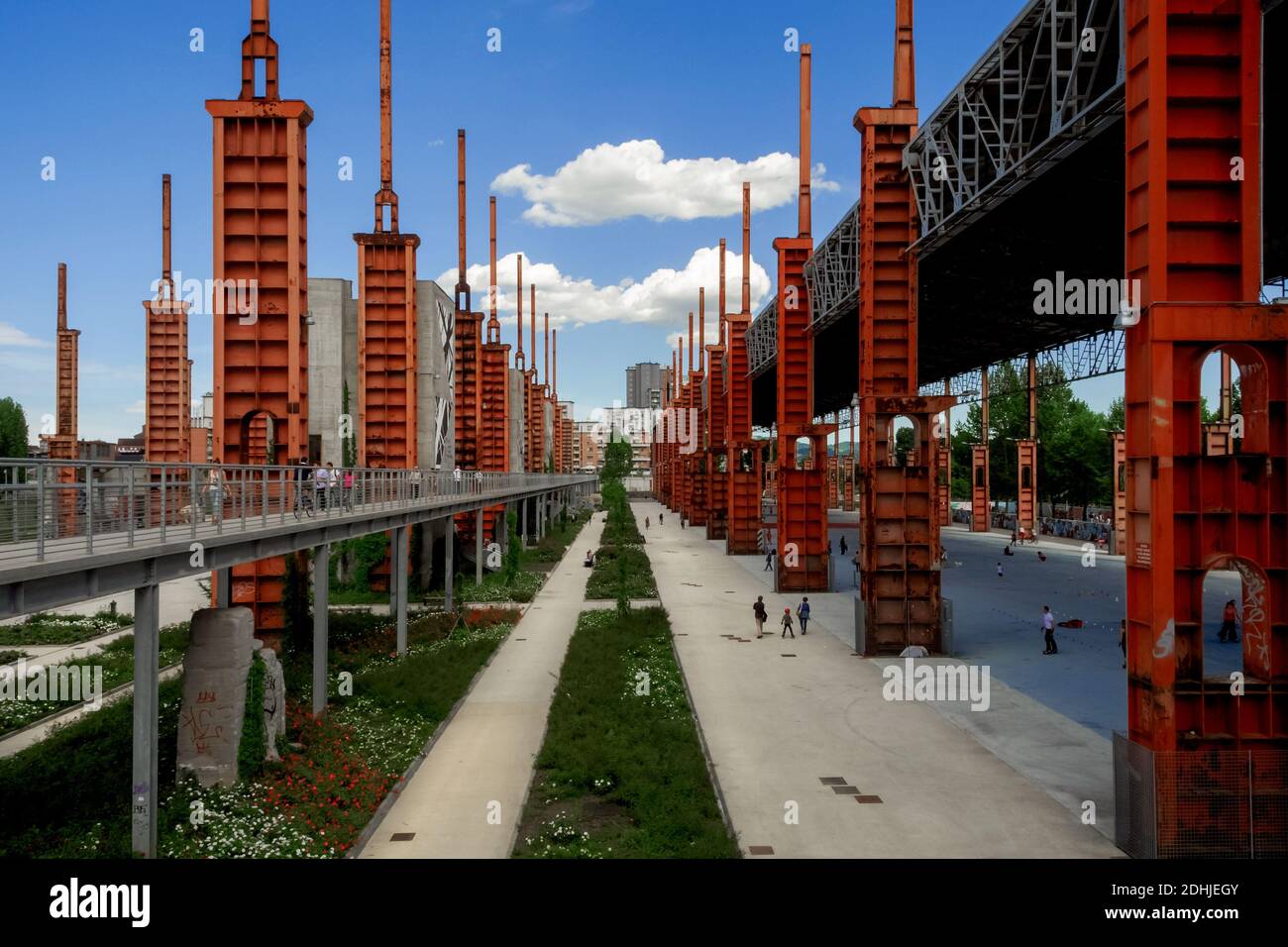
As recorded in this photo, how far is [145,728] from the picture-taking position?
32.3 feet

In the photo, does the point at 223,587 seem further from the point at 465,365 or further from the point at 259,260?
the point at 465,365

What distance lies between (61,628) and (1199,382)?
30271 millimetres

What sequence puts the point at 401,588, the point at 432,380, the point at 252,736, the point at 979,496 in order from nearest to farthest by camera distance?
the point at 252,736 → the point at 401,588 → the point at 432,380 → the point at 979,496

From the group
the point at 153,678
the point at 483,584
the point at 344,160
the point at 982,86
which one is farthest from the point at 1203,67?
the point at 483,584

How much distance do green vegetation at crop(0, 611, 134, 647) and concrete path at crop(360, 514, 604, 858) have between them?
13.4 metres

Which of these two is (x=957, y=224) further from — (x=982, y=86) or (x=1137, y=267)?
(x=1137, y=267)

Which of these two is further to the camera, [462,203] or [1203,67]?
[462,203]

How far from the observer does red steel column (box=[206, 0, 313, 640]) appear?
18.7 meters

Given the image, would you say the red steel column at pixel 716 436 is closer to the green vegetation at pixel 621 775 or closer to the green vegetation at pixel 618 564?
the green vegetation at pixel 618 564

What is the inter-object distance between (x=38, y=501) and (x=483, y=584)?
2683 centimetres

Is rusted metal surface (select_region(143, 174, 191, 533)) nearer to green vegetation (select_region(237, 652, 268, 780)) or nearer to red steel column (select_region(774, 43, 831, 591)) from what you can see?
red steel column (select_region(774, 43, 831, 591))

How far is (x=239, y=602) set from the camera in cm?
1805

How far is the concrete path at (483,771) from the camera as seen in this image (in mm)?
10516

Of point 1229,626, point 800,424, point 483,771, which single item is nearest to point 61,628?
point 483,771
